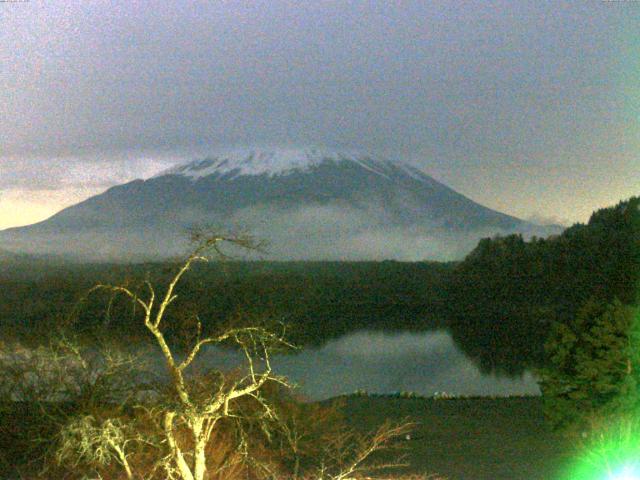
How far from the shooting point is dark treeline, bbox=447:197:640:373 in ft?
121

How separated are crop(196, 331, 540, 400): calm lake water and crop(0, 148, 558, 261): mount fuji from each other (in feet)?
199

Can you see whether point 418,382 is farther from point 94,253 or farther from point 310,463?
point 94,253

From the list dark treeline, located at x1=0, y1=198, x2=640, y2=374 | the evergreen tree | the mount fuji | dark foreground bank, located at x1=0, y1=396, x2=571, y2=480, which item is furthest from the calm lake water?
the mount fuji

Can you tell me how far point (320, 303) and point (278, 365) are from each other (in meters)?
25.2

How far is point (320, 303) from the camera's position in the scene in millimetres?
49406

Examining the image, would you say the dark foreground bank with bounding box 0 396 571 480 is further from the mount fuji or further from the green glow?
the mount fuji

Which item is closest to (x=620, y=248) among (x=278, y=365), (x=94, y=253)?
(x=278, y=365)

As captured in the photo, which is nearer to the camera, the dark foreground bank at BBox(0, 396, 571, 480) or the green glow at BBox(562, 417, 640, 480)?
the green glow at BBox(562, 417, 640, 480)

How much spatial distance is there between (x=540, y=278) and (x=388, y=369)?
17.2m

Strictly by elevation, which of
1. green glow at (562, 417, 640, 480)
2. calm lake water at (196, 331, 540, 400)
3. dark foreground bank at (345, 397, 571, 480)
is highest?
green glow at (562, 417, 640, 480)

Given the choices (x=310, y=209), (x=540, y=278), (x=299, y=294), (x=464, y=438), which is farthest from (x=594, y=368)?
(x=310, y=209)

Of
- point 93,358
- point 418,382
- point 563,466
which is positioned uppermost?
Answer: point 93,358

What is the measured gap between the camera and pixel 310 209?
10719cm

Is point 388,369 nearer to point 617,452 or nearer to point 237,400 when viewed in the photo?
point 237,400
